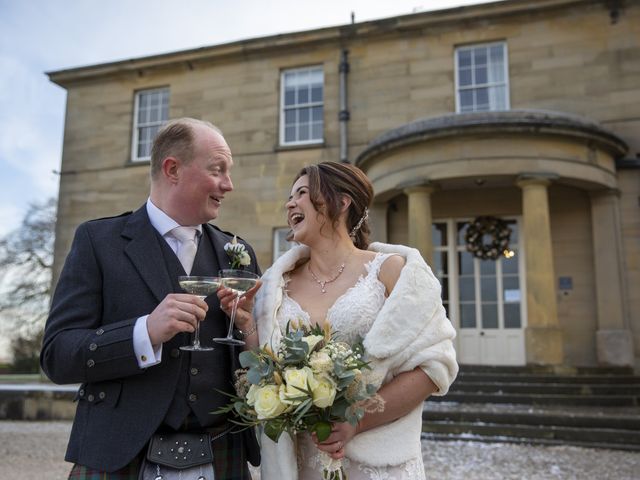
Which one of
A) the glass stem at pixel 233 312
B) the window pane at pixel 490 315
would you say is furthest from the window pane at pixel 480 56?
the glass stem at pixel 233 312

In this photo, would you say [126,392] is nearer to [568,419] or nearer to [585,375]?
[568,419]

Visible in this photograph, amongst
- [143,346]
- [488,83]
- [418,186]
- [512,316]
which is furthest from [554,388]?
[143,346]

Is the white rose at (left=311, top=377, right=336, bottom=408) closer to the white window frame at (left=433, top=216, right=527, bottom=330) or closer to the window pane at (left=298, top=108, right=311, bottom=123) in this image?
the white window frame at (left=433, top=216, right=527, bottom=330)

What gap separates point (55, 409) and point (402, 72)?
Result: 33.8 feet

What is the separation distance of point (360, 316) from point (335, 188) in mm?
617

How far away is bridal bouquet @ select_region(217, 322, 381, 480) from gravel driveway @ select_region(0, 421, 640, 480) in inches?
182

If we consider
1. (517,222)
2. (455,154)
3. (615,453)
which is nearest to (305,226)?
(615,453)

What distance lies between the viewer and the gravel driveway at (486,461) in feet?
20.2

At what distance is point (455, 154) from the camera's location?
10.8 meters

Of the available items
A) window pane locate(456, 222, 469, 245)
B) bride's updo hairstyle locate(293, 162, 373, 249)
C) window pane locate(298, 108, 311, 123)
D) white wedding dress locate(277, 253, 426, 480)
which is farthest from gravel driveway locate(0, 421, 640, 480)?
window pane locate(298, 108, 311, 123)

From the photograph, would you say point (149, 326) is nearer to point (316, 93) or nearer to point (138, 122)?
point (316, 93)

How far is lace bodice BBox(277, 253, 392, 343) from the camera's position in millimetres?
2414

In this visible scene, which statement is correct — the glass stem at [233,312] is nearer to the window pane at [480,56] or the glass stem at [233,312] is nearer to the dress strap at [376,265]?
the dress strap at [376,265]

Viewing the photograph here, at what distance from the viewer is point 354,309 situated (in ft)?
7.95
